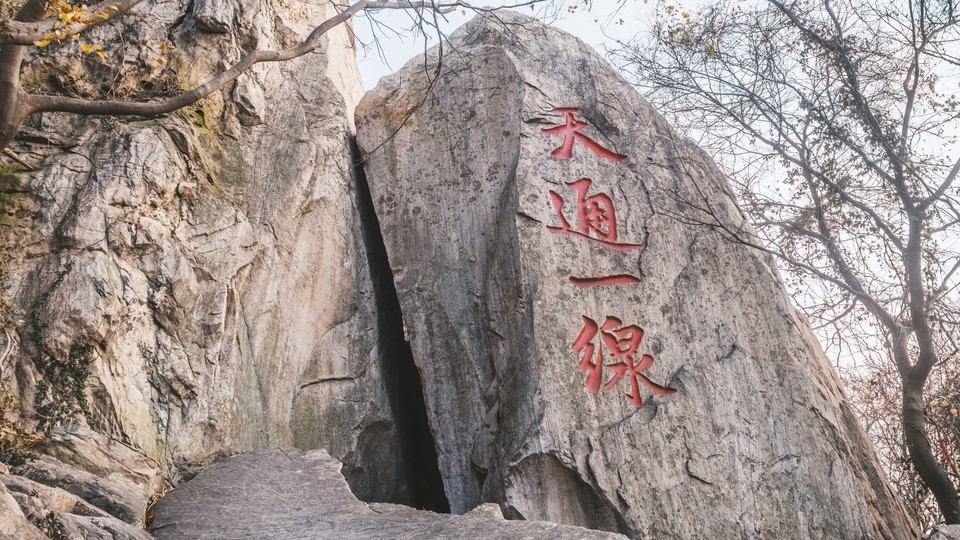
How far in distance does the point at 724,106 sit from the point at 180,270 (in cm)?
500

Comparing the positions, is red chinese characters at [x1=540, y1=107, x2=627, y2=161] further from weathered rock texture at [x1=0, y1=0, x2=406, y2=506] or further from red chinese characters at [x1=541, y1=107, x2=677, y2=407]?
weathered rock texture at [x1=0, y1=0, x2=406, y2=506]

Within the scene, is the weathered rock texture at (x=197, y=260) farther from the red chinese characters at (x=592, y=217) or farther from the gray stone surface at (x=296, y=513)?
the red chinese characters at (x=592, y=217)

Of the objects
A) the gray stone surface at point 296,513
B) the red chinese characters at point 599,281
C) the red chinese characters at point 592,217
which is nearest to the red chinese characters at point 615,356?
the red chinese characters at point 599,281

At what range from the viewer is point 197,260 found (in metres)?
6.39

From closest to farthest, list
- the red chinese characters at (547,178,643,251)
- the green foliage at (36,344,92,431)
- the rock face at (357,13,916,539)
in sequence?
the green foliage at (36,344,92,431), the rock face at (357,13,916,539), the red chinese characters at (547,178,643,251)

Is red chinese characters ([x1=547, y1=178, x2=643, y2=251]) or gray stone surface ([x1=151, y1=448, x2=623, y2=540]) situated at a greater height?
red chinese characters ([x1=547, y1=178, x2=643, y2=251])

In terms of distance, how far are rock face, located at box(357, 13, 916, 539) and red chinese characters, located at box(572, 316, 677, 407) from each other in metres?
0.01

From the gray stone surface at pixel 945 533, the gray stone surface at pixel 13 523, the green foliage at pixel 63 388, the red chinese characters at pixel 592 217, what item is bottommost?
the gray stone surface at pixel 945 533

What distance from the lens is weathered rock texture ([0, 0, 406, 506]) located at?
560cm

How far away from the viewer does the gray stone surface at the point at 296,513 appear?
4.59m

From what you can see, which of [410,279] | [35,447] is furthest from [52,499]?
[410,279]

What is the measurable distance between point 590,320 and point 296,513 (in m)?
2.76

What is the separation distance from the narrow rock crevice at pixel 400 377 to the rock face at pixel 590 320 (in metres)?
0.30

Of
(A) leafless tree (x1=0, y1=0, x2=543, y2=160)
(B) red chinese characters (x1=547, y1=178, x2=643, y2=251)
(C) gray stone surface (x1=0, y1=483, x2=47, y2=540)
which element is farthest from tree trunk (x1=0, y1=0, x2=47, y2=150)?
(B) red chinese characters (x1=547, y1=178, x2=643, y2=251)
